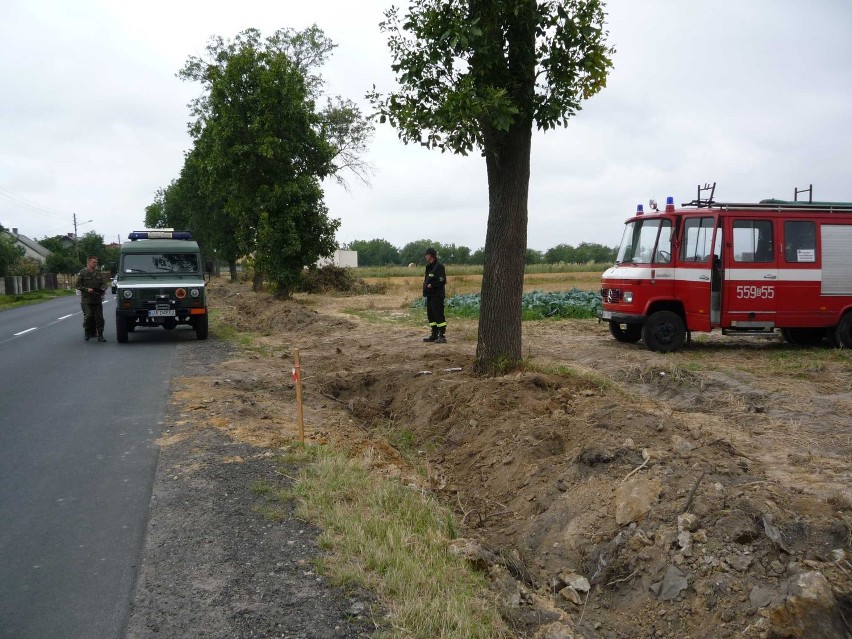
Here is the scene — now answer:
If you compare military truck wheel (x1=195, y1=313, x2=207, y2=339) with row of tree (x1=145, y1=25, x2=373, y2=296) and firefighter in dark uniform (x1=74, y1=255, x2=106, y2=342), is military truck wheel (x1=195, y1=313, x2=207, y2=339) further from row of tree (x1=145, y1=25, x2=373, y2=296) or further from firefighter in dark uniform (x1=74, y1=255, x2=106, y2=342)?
row of tree (x1=145, y1=25, x2=373, y2=296)

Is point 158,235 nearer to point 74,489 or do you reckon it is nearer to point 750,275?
point 74,489

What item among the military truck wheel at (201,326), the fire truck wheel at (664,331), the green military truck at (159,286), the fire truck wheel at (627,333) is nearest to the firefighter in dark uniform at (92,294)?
the green military truck at (159,286)

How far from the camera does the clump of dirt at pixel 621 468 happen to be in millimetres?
4535

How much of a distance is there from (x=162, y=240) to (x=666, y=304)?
12.5 m

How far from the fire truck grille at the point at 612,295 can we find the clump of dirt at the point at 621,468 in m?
1.89

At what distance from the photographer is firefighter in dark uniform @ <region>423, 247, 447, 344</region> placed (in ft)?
50.5

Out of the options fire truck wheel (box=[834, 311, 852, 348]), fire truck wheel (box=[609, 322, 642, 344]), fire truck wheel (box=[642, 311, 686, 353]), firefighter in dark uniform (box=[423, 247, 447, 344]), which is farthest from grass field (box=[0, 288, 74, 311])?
fire truck wheel (box=[834, 311, 852, 348])

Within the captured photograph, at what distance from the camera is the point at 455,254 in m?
103

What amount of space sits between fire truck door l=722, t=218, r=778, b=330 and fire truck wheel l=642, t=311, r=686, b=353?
86cm

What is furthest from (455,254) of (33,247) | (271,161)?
(271,161)

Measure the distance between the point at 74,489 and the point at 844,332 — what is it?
1410cm

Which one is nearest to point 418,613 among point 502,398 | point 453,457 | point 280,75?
point 453,457

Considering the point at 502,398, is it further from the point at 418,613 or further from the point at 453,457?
the point at 418,613

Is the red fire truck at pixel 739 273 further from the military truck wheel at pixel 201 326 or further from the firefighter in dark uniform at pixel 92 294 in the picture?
the firefighter in dark uniform at pixel 92 294
